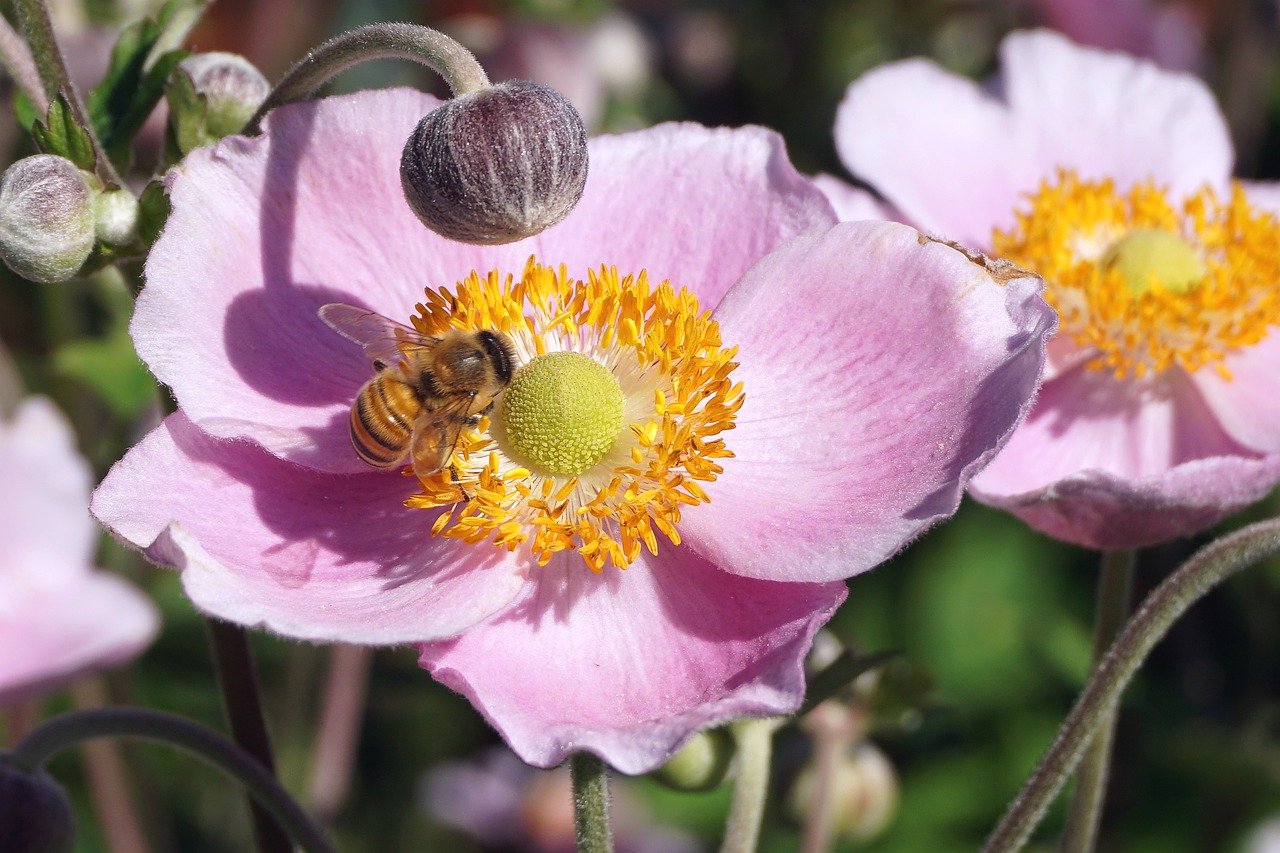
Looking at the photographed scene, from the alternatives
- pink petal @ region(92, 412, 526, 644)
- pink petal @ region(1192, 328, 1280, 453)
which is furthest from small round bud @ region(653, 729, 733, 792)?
pink petal @ region(1192, 328, 1280, 453)

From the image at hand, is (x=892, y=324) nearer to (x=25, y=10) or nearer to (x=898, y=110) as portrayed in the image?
(x=898, y=110)

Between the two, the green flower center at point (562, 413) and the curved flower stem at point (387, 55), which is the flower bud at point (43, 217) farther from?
the green flower center at point (562, 413)

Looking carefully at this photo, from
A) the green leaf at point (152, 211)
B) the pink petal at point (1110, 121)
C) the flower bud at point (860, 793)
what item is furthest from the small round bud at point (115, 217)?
the pink petal at point (1110, 121)

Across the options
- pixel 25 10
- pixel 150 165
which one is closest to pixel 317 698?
pixel 150 165

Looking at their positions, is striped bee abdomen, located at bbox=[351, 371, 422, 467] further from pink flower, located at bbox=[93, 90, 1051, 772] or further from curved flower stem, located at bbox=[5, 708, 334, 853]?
curved flower stem, located at bbox=[5, 708, 334, 853]

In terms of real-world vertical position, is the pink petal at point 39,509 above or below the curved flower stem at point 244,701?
below

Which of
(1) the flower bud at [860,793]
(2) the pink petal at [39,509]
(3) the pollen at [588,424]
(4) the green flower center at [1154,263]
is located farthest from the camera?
(1) the flower bud at [860,793]
